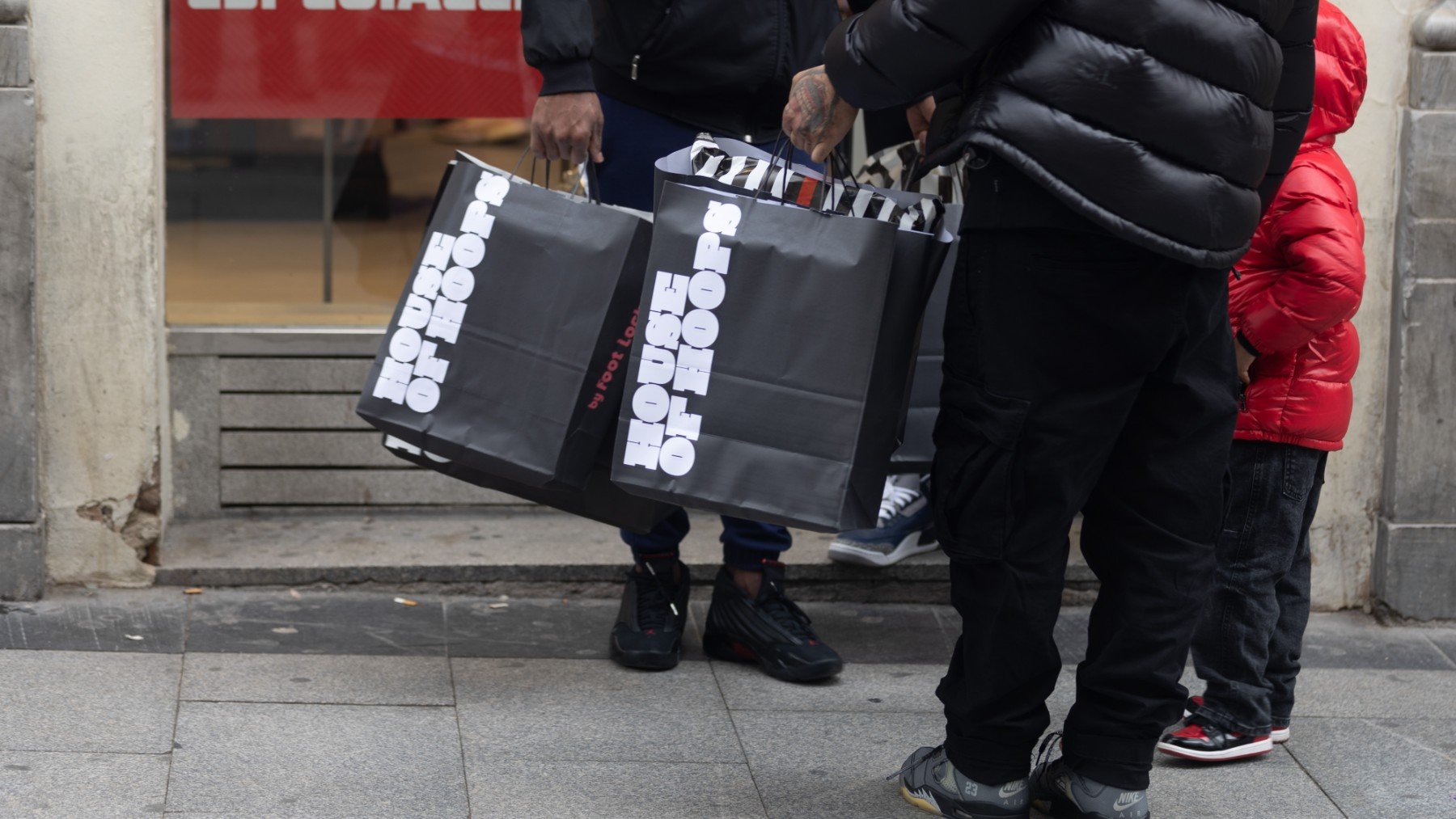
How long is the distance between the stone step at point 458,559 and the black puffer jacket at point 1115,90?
6.41ft

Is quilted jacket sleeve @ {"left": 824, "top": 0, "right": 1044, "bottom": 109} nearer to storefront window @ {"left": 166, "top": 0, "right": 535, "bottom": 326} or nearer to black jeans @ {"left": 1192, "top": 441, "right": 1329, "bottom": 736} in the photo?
black jeans @ {"left": 1192, "top": 441, "right": 1329, "bottom": 736}

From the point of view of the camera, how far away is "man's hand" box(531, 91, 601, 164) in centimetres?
336

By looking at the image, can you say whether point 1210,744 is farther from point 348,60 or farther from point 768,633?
point 348,60

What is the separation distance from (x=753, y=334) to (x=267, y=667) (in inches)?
57.7

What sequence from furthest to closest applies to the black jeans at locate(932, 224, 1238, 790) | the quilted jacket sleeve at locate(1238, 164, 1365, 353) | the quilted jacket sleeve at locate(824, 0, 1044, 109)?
the quilted jacket sleeve at locate(1238, 164, 1365, 353)
the black jeans at locate(932, 224, 1238, 790)
the quilted jacket sleeve at locate(824, 0, 1044, 109)

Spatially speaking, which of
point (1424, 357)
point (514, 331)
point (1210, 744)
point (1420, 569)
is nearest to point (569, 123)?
point (514, 331)

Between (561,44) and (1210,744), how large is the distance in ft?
6.57

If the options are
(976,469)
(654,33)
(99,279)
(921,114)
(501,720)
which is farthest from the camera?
(99,279)

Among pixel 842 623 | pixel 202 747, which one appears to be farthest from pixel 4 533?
pixel 842 623

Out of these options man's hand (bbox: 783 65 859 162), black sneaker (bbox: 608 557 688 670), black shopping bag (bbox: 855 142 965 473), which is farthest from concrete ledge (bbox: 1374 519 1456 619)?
man's hand (bbox: 783 65 859 162)

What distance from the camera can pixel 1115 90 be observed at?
252 centimetres

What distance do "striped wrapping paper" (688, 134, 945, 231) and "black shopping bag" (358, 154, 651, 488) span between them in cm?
19

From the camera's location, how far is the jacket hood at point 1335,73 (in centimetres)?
321

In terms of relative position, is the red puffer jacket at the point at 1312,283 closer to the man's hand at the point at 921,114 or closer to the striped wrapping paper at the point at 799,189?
the striped wrapping paper at the point at 799,189
